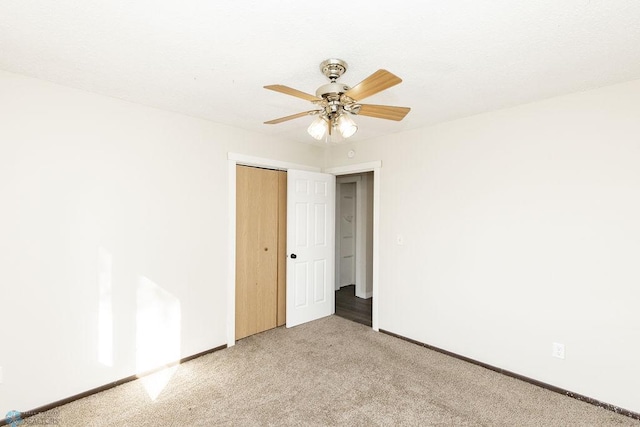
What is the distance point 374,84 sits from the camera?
151cm

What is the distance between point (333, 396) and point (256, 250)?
1786mm

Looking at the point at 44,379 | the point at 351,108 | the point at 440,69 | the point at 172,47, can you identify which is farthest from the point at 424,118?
the point at 44,379

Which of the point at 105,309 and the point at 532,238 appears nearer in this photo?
the point at 105,309

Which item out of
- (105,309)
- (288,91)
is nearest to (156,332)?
(105,309)

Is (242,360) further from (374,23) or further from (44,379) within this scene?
(374,23)

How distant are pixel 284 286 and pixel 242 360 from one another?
1087 millimetres

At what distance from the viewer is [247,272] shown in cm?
344

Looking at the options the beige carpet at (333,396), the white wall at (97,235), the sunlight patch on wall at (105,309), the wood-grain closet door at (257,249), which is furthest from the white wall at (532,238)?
the sunlight patch on wall at (105,309)

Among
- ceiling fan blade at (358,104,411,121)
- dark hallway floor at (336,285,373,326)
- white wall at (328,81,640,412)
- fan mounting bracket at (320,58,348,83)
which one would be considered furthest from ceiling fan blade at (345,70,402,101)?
dark hallway floor at (336,285,373,326)

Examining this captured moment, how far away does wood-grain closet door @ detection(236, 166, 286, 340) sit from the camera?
337 cm

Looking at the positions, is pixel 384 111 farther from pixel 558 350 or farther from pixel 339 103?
pixel 558 350

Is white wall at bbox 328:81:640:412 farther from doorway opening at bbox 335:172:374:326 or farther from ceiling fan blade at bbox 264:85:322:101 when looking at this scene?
ceiling fan blade at bbox 264:85:322:101

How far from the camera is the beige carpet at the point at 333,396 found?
6.68ft

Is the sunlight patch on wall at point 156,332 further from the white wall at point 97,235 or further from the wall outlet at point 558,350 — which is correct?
the wall outlet at point 558,350
